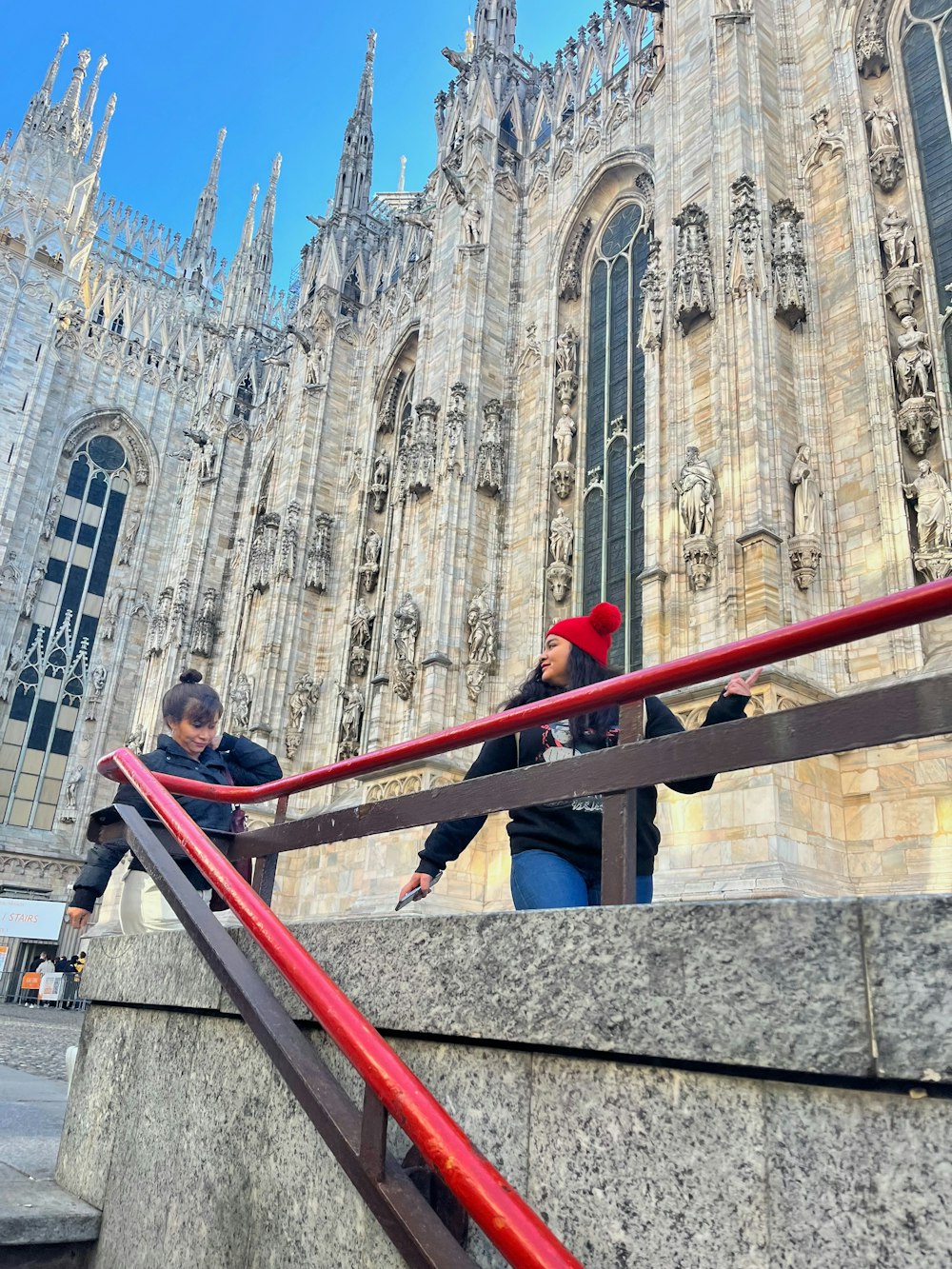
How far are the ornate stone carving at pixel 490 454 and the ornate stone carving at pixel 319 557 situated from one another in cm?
620

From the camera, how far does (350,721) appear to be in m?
19.7

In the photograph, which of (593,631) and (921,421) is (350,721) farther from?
(593,631)

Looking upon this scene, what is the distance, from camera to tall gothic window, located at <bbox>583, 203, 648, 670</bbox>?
596 inches

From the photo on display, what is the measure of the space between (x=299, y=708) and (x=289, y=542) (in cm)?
432

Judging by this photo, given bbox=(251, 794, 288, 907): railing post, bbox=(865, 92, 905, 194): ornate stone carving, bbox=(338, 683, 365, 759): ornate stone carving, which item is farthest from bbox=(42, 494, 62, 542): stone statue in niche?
bbox=(251, 794, 288, 907): railing post

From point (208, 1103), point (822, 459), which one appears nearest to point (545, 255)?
point (822, 459)

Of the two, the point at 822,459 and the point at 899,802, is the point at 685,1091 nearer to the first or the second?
the point at 899,802

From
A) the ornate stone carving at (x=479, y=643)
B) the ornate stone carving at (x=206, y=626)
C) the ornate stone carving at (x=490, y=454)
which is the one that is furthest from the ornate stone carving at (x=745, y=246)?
the ornate stone carving at (x=206, y=626)

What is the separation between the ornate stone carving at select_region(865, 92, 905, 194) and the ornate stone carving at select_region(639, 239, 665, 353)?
3.23 meters

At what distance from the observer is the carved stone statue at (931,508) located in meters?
10.4

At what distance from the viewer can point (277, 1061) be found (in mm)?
2596

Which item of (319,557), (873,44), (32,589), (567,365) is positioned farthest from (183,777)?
(32,589)

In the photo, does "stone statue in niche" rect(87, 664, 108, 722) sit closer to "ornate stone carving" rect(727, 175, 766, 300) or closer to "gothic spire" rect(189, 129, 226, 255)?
"gothic spire" rect(189, 129, 226, 255)

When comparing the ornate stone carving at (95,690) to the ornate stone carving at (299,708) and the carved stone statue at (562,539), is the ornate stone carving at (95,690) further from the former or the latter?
the carved stone statue at (562,539)
